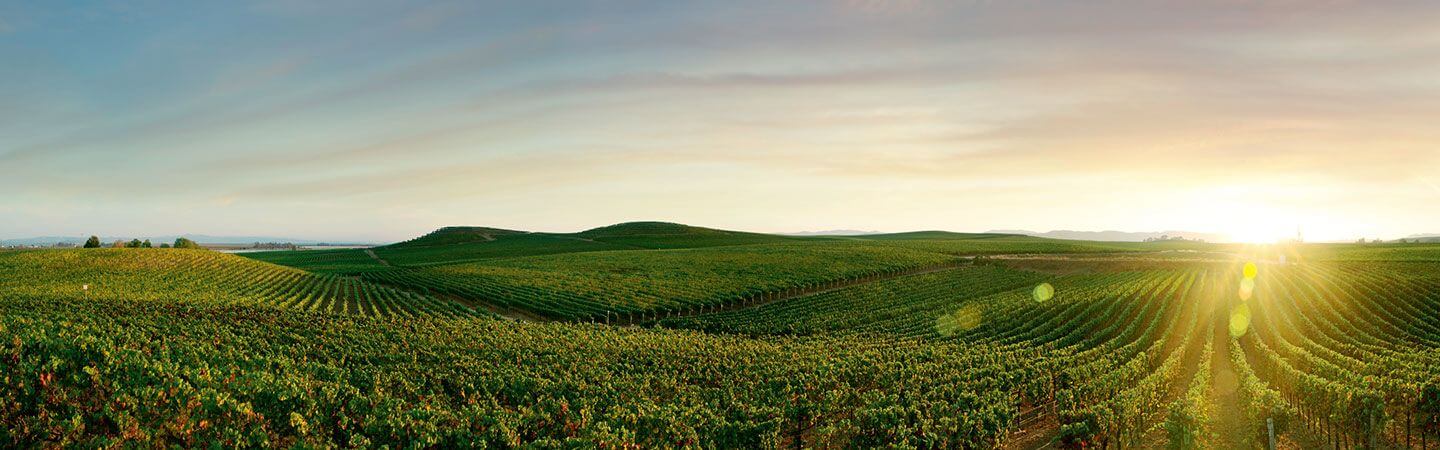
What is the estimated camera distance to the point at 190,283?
71.4 meters

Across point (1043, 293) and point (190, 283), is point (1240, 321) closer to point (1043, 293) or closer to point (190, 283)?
point (1043, 293)

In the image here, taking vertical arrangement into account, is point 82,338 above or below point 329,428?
above

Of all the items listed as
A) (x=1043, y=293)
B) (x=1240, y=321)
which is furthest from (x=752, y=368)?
(x=1043, y=293)

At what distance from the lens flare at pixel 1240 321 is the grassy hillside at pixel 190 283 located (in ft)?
184

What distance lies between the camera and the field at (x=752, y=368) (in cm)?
1955

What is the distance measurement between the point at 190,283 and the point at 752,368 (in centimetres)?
7075

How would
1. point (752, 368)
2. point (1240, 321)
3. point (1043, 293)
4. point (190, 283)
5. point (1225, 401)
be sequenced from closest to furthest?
point (1225, 401), point (752, 368), point (1240, 321), point (1043, 293), point (190, 283)

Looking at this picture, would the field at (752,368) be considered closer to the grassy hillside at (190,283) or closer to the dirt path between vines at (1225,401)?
the dirt path between vines at (1225,401)

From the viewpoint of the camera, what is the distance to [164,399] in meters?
20.4

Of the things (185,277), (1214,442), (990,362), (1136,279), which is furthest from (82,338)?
(1136,279)

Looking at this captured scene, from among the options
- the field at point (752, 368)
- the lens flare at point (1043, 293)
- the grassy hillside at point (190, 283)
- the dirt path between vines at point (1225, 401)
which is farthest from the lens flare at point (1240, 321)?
the grassy hillside at point (190, 283)

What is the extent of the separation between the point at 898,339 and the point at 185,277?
80178 millimetres

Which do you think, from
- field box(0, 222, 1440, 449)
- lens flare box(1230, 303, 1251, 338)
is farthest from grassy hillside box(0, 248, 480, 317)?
lens flare box(1230, 303, 1251, 338)

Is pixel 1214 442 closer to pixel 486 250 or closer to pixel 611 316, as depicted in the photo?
pixel 611 316
